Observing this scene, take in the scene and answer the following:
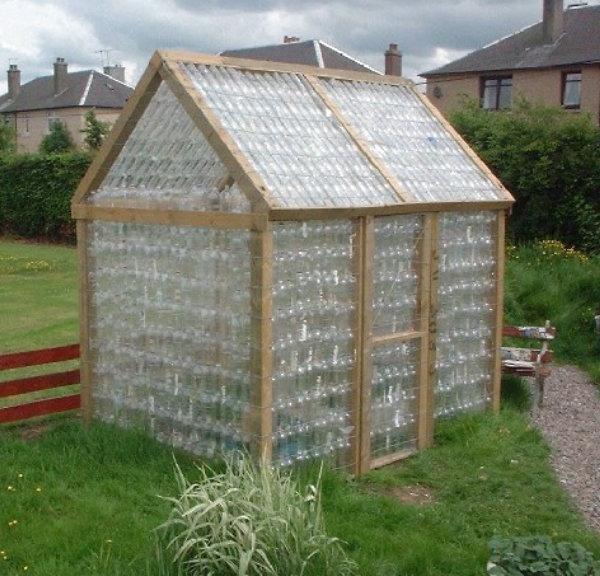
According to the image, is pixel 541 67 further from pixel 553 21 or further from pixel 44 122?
pixel 44 122

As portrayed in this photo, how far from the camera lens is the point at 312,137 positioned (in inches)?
303

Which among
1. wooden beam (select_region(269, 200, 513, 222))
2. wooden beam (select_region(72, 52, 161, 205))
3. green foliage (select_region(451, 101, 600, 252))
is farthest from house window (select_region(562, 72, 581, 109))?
wooden beam (select_region(72, 52, 161, 205))

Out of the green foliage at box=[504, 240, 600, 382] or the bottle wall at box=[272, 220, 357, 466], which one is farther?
the green foliage at box=[504, 240, 600, 382]

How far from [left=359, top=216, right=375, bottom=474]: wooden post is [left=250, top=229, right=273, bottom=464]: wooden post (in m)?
1.03

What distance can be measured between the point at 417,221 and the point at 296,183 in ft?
4.87

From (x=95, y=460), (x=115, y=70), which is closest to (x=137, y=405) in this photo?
(x=95, y=460)

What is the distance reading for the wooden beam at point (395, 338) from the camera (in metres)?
7.66

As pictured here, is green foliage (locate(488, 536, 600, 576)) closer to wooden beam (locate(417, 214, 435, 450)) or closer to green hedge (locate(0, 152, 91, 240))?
wooden beam (locate(417, 214, 435, 450))

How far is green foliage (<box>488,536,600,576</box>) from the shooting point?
518cm

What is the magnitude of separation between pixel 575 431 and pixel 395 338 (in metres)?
2.71

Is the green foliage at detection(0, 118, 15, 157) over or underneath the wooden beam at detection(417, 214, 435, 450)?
over

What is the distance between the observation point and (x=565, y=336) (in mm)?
13023

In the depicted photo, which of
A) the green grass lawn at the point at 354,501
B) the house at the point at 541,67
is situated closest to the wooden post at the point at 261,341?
the green grass lawn at the point at 354,501

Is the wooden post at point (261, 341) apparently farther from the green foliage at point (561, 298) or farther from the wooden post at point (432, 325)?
the green foliage at point (561, 298)
